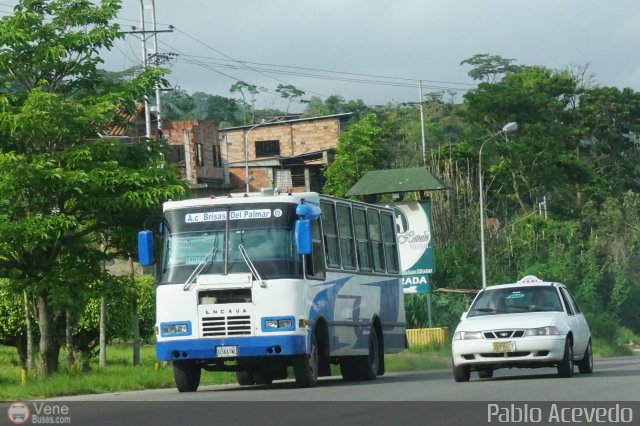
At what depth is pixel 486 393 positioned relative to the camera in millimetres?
17203

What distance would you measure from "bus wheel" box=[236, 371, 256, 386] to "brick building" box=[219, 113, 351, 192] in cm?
4958

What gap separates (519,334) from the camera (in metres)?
20.2

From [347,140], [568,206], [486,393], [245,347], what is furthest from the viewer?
[568,206]

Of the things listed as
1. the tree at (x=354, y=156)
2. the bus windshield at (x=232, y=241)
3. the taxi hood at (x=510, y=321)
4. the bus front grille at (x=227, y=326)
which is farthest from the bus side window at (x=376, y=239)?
the tree at (x=354, y=156)

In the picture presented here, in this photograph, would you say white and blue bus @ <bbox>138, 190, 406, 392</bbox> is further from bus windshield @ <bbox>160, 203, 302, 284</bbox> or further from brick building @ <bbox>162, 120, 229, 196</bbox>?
brick building @ <bbox>162, 120, 229, 196</bbox>

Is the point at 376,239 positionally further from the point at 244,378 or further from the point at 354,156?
the point at 354,156

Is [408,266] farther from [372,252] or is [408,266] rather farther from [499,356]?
[499,356]

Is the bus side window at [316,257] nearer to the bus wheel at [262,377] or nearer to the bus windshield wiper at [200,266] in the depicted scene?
the bus windshield wiper at [200,266]

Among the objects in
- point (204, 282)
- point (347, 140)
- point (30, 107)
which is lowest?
point (204, 282)

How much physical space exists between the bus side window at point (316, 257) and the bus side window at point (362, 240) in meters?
2.35

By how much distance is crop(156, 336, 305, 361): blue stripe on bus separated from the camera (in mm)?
19734

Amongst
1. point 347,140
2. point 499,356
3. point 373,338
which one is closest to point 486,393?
point 499,356

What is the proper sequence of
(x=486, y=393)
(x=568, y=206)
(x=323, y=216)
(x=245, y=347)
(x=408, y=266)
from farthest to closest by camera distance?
(x=568, y=206) < (x=408, y=266) < (x=323, y=216) < (x=245, y=347) < (x=486, y=393)
